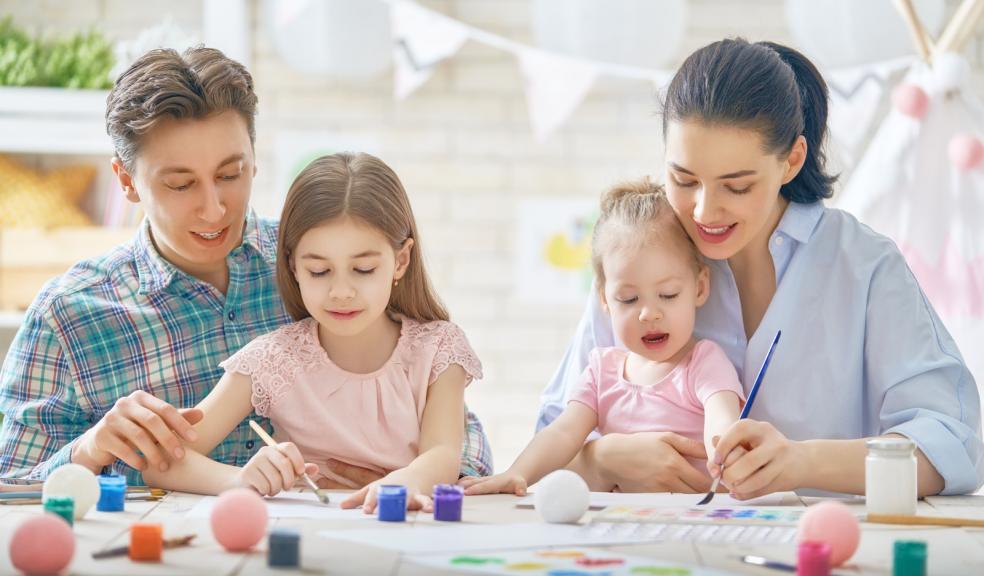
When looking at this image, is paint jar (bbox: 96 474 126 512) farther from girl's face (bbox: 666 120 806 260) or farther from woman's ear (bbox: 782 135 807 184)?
woman's ear (bbox: 782 135 807 184)

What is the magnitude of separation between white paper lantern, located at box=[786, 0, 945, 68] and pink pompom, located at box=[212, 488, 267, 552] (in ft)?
9.27

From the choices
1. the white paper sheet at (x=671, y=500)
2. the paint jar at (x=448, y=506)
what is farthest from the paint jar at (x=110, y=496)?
the white paper sheet at (x=671, y=500)

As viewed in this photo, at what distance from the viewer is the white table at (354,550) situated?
1.19 metres

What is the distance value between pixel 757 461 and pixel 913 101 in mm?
2232

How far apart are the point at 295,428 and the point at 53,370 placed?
0.44 metres

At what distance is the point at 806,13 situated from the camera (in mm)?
3711

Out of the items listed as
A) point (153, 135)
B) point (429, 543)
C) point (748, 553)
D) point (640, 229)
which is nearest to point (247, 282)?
point (153, 135)

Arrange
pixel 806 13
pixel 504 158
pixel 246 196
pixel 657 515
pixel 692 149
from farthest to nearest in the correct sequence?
pixel 504 158 → pixel 806 13 → pixel 246 196 → pixel 692 149 → pixel 657 515

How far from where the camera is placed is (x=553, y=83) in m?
3.99

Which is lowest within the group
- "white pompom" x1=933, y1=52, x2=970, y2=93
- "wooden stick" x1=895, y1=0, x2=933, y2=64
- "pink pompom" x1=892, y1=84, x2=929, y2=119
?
"pink pompom" x1=892, y1=84, x2=929, y2=119

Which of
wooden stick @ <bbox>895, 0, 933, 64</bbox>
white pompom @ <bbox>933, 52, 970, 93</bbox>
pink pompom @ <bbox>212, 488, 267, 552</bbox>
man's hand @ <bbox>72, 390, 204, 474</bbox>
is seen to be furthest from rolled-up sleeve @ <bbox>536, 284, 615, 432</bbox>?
white pompom @ <bbox>933, 52, 970, 93</bbox>

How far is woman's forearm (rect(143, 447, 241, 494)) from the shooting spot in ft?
5.59

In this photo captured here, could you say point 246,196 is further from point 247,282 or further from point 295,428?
→ point 295,428

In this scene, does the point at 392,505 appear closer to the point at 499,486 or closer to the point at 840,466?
the point at 499,486
